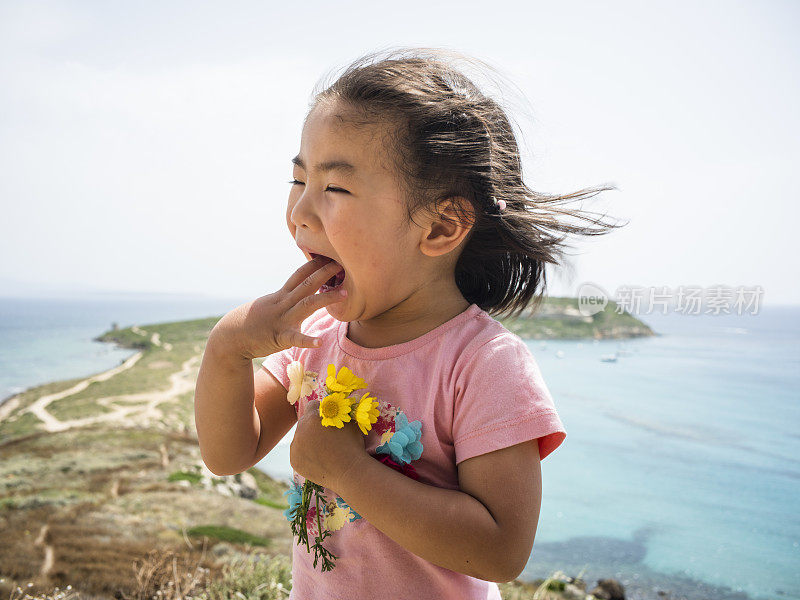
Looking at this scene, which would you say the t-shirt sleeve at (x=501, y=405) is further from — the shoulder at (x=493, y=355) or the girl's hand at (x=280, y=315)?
the girl's hand at (x=280, y=315)

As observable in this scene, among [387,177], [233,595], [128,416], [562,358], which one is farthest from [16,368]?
[387,177]

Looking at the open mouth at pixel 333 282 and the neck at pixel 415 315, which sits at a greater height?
the open mouth at pixel 333 282

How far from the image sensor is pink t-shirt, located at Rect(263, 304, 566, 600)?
1.01m

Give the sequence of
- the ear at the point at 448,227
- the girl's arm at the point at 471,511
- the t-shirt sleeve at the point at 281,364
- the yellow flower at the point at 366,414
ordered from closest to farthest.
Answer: the girl's arm at the point at 471,511 < the yellow flower at the point at 366,414 < the ear at the point at 448,227 < the t-shirt sleeve at the point at 281,364

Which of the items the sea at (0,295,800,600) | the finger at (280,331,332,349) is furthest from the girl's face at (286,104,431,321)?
the sea at (0,295,800,600)

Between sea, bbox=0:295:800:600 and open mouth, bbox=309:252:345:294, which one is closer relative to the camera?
open mouth, bbox=309:252:345:294

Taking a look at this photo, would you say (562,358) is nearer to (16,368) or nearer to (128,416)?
(128,416)

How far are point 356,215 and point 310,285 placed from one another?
0.17 meters

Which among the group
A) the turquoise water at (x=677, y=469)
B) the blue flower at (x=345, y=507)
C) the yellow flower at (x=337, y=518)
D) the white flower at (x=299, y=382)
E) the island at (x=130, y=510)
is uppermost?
the white flower at (x=299, y=382)

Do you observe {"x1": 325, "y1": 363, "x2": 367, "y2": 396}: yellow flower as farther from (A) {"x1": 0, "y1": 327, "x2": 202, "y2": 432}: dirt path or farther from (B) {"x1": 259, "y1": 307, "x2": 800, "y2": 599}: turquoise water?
(A) {"x1": 0, "y1": 327, "x2": 202, "y2": 432}: dirt path

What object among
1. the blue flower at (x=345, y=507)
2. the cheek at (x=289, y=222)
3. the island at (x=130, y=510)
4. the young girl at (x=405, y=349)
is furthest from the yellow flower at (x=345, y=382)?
the island at (x=130, y=510)

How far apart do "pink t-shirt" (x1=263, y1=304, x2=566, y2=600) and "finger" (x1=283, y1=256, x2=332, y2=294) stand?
19cm

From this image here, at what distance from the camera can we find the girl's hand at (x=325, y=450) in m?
1.05

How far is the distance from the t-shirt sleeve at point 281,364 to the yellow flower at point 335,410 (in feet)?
0.96
